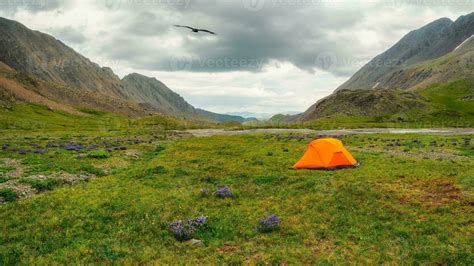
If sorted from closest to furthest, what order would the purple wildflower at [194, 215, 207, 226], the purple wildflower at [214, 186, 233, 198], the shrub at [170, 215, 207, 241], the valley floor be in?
1. the valley floor
2. the shrub at [170, 215, 207, 241]
3. the purple wildflower at [194, 215, 207, 226]
4. the purple wildflower at [214, 186, 233, 198]

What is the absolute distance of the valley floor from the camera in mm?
13200

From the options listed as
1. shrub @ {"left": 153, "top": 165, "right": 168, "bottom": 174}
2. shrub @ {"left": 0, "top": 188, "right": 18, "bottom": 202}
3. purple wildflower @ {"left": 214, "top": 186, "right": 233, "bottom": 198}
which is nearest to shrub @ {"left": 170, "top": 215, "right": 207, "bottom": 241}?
purple wildflower @ {"left": 214, "top": 186, "right": 233, "bottom": 198}

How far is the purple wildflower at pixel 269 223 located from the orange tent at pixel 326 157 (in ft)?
38.7

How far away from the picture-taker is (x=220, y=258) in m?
13.0

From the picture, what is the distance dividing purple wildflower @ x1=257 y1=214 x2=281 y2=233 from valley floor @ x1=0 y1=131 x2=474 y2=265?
1.32 feet

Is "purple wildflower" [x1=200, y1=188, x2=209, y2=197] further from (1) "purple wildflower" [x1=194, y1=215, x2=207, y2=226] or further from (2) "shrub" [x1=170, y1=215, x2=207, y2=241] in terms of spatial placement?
(1) "purple wildflower" [x1=194, y1=215, x2=207, y2=226]

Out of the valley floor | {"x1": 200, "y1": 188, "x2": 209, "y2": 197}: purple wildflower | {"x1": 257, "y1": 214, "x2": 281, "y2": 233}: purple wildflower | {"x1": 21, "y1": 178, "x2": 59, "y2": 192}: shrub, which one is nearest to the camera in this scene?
the valley floor

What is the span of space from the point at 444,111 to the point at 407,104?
58.0ft

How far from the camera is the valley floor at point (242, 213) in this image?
1320 cm

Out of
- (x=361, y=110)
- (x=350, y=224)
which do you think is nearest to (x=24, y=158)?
(x=350, y=224)

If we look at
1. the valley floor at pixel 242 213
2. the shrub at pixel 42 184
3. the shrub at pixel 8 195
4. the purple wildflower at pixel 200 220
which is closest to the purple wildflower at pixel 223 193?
the valley floor at pixel 242 213

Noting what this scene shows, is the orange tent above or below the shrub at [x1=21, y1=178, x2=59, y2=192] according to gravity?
above

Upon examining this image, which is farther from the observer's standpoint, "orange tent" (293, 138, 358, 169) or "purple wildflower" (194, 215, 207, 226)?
"orange tent" (293, 138, 358, 169)

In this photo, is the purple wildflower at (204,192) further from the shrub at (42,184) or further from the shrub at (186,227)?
the shrub at (42,184)
